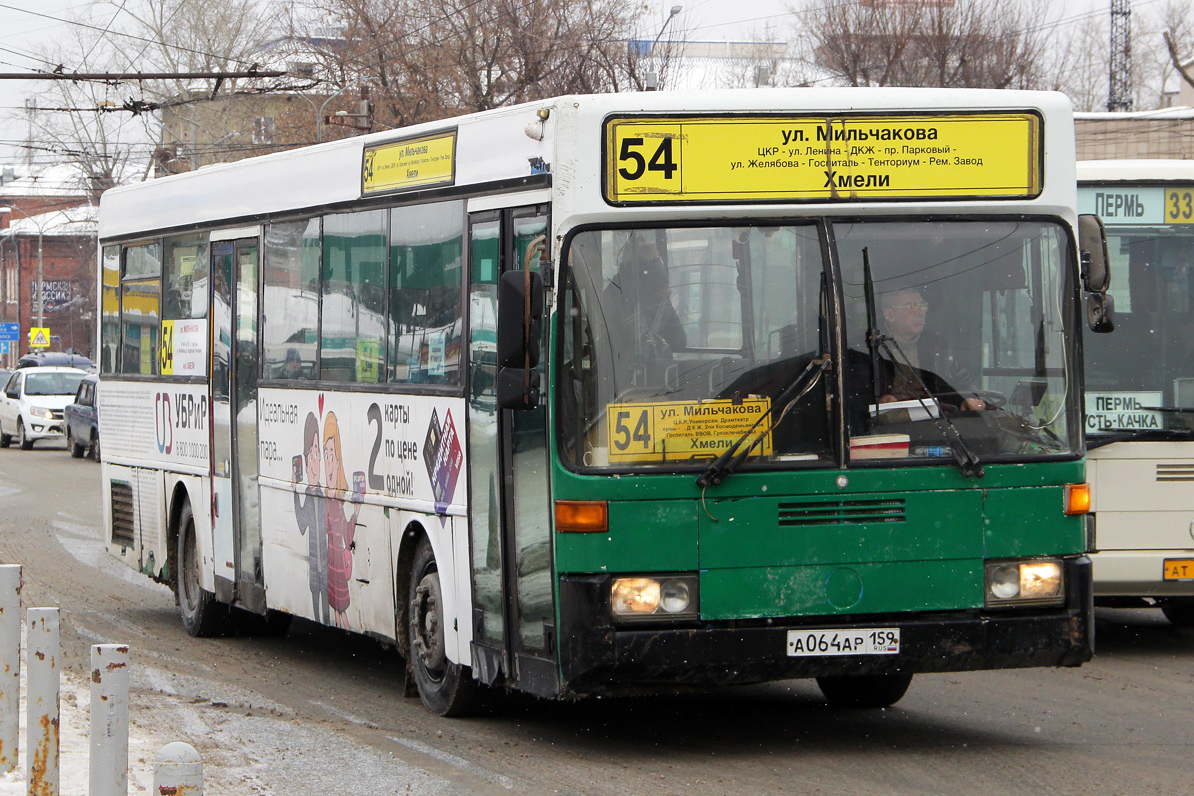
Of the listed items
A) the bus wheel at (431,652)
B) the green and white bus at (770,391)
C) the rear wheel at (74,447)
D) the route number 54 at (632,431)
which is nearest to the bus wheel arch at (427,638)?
the bus wheel at (431,652)

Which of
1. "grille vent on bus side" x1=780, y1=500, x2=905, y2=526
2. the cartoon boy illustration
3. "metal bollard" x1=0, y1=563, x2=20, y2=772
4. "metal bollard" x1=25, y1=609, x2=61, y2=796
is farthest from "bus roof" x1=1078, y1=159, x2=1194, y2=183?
"metal bollard" x1=25, y1=609, x2=61, y2=796

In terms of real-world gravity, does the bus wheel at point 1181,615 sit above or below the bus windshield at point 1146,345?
below

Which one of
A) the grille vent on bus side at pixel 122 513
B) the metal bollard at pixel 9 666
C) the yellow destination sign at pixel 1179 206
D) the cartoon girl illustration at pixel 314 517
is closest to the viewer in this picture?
the metal bollard at pixel 9 666

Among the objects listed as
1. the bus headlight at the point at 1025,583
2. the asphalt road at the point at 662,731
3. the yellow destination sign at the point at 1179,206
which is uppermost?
the yellow destination sign at the point at 1179,206

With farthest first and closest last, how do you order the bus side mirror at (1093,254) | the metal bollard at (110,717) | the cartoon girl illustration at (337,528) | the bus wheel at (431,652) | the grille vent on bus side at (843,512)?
the cartoon girl illustration at (337,528) → the bus wheel at (431,652) → the bus side mirror at (1093,254) → the grille vent on bus side at (843,512) → the metal bollard at (110,717)

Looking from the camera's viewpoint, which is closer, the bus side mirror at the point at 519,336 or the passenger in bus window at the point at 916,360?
the bus side mirror at the point at 519,336

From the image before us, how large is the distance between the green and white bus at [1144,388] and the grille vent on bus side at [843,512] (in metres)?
4.26

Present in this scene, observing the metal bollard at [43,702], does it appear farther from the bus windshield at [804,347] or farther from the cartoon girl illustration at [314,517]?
the cartoon girl illustration at [314,517]

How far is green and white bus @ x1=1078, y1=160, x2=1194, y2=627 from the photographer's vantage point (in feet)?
36.8

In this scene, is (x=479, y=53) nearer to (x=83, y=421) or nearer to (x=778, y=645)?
(x=83, y=421)

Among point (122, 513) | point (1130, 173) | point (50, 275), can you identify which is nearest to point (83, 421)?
point (122, 513)

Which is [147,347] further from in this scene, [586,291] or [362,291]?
[586,291]

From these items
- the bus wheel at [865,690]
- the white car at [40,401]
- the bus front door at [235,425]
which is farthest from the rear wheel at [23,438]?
the bus wheel at [865,690]

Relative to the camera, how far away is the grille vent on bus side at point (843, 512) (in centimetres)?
735
